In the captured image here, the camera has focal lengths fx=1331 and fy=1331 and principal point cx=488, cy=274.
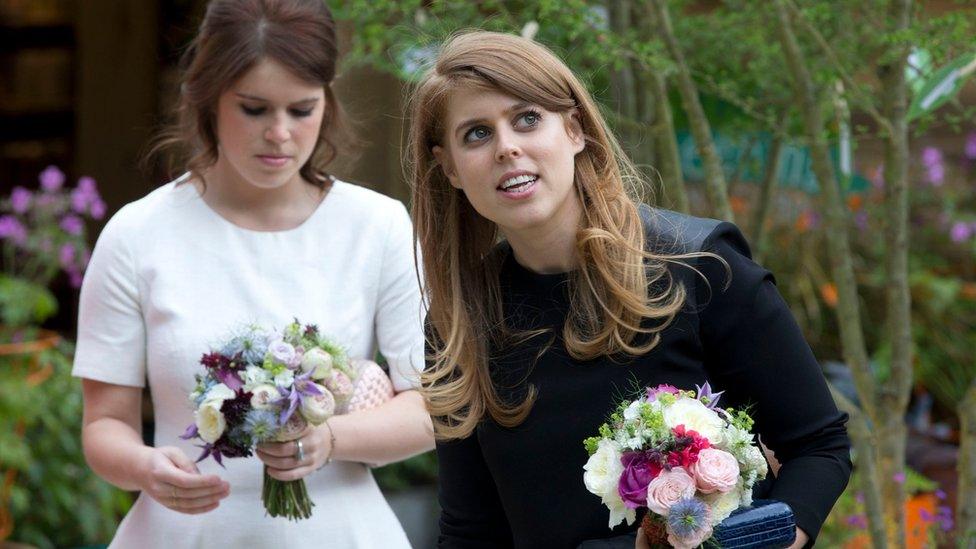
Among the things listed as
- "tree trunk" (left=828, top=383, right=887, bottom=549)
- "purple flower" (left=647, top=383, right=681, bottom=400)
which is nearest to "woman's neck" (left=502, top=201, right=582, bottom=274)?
"purple flower" (left=647, top=383, right=681, bottom=400)

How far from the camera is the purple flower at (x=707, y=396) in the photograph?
81.4 inches

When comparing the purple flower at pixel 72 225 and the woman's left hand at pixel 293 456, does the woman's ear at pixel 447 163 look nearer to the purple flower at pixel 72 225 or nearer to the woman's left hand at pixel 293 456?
the woman's left hand at pixel 293 456

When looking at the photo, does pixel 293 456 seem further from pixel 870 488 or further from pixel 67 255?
pixel 67 255

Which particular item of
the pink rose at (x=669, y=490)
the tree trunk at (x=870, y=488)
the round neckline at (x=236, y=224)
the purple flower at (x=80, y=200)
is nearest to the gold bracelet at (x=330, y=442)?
the round neckline at (x=236, y=224)

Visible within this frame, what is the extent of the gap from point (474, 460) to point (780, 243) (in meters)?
4.90

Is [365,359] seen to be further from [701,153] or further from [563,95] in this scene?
Result: [701,153]

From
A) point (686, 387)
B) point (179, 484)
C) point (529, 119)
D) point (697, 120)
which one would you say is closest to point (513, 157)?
point (529, 119)

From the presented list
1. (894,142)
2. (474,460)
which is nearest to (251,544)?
(474,460)

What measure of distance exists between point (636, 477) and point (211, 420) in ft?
3.49

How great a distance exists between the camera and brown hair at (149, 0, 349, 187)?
2943mm

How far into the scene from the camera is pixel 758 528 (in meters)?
2.03

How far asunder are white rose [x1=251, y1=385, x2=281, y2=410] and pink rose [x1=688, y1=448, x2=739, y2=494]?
104 cm

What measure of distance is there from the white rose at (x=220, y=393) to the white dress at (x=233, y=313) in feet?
0.69

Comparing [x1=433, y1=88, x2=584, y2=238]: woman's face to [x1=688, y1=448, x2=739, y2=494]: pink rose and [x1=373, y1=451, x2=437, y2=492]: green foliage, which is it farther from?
[x1=373, y1=451, x2=437, y2=492]: green foliage
